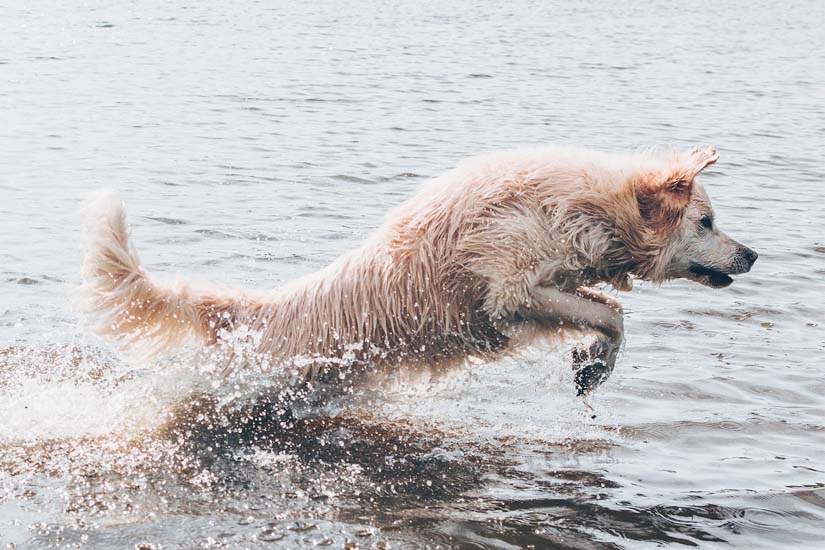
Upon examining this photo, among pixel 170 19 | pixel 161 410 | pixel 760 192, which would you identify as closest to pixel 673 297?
pixel 760 192

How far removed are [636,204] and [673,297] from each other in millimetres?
3666

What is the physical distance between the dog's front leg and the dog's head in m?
0.42

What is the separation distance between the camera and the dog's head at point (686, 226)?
21.2 feet

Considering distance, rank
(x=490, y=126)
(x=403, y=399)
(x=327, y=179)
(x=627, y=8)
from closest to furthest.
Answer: (x=403, y=399), (x=327, y=179), (x=490, y=126), (x=627, y=8)

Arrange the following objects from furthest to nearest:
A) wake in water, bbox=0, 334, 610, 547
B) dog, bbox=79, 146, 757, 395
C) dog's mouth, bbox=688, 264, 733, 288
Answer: dog's mouth, bbox=688, 264, 733, 288 → dog, bbox=79, 146, 757, 395 → wake in water, bbox=0, 334, 610, 547

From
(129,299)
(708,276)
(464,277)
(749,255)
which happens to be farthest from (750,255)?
(129,299)

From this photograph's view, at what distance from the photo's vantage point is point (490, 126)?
1670 cm

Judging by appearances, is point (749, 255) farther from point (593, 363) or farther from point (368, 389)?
point (368, 389)

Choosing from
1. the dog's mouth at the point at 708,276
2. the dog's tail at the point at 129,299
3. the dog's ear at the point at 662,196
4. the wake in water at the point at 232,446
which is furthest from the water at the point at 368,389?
the dog's ear at the point at 662,196

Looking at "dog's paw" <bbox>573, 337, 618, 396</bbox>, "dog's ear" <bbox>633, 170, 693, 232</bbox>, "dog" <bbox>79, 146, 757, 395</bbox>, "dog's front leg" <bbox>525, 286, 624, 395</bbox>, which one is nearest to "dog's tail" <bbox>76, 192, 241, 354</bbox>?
"dog" <bbox>79, 146, 757, 395</bbox>

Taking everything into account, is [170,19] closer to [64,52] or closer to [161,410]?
[64,52]

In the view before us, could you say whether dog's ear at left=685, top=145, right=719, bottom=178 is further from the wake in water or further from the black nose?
the wake in water

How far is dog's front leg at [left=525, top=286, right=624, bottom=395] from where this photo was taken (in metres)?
6.17

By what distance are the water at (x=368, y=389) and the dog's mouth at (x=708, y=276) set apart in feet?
3.33
